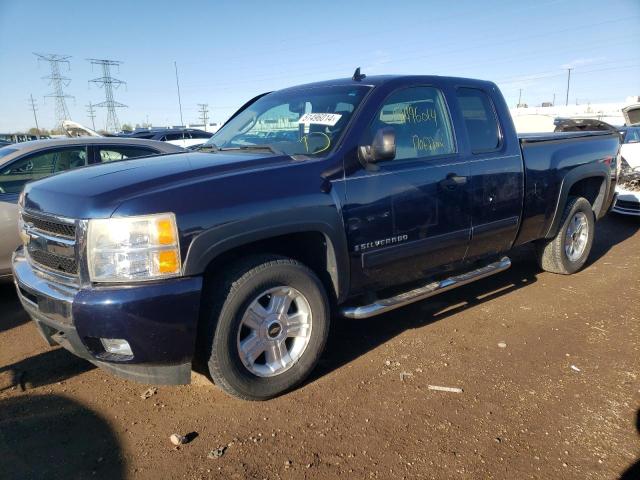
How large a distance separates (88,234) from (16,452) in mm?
1232

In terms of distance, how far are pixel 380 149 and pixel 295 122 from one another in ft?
2.82

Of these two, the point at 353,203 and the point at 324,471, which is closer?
the point at 324,471

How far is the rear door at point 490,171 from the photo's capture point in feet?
12.9

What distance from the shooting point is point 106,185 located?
2.66 metres

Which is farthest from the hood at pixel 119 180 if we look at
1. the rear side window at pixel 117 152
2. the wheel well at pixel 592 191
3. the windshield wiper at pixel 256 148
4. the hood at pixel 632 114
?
the hood at pixel 632 114

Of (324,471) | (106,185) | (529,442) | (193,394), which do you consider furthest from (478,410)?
(106,185)

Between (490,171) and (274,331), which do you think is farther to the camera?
(490,171)

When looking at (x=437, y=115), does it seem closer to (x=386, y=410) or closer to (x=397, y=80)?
(x=397, y=80)

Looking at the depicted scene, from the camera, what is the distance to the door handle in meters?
3.63

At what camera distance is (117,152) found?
5.50 metres

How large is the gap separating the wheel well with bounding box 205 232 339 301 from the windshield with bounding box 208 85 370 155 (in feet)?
1.94

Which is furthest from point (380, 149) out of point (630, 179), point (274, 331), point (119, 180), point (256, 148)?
point (630, 179)

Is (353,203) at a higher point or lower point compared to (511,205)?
higher

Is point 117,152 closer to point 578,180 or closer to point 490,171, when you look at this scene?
point 490,171
